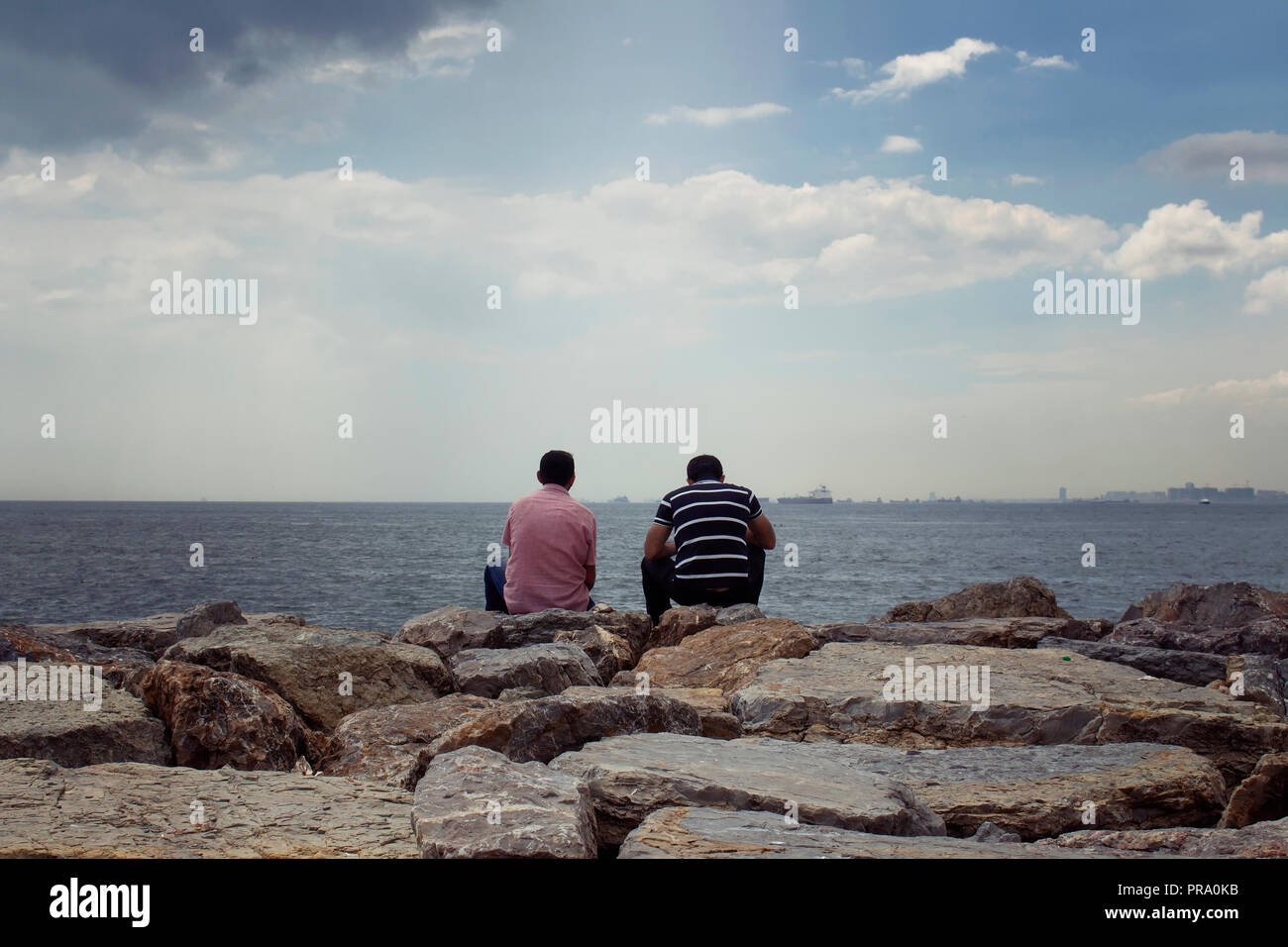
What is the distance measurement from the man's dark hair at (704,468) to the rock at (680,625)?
4.49 feet

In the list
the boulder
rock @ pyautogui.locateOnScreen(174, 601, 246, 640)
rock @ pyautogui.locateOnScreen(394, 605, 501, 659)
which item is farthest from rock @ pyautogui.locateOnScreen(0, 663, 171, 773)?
the boulder

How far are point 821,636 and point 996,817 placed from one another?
361 cm

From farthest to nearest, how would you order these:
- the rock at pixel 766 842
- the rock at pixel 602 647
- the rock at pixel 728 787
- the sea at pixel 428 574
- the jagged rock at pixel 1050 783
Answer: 1. the sea at pixel 428 574
2. the rock at pixel 602 647
3. the jagged rock at pixel 1050 783
4. the rock at pixel 728 787
5. the rock at pixel 766 842

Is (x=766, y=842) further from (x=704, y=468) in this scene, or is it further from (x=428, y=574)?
(x=428, y=574)

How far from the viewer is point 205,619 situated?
7090 mm

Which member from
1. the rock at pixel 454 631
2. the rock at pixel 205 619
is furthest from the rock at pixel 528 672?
the rock at pixel 205 619

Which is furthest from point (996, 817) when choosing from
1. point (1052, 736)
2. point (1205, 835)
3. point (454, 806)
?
point (454, 806)

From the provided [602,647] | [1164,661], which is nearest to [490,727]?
[602,647]

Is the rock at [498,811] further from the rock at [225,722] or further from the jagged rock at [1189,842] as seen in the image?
the jagged rock at [1189,842]

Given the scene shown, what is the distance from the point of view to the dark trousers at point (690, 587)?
775cm

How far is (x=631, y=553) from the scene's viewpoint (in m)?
46.9

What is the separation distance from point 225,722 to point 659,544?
4437mm

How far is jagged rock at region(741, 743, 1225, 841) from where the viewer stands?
3.46 metres
